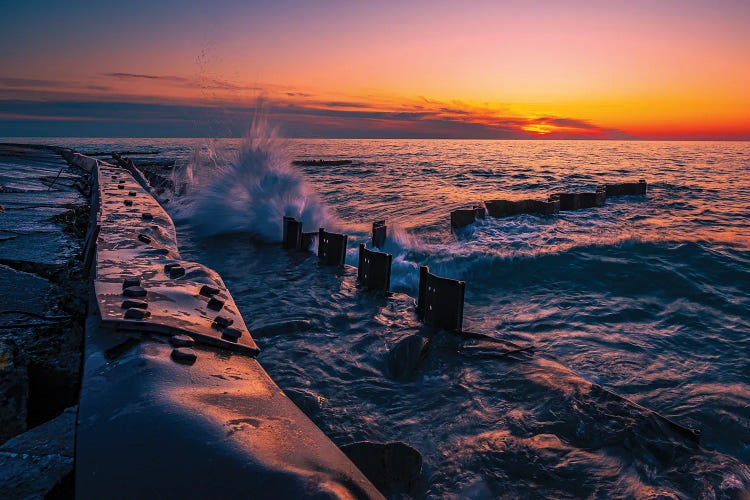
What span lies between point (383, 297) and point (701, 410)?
374 cm

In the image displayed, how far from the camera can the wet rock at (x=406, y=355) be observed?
14.1 feet

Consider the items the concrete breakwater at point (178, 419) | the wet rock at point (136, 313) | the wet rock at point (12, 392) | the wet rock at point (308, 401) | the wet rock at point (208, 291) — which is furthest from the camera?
the wet rock at point (308, 401)

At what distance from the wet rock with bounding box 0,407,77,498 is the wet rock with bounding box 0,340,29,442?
24 centimetres

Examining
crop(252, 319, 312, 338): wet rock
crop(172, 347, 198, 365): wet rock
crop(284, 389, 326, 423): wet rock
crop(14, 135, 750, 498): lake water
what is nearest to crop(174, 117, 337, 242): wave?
crop(14, 135, 750, 498): lake water

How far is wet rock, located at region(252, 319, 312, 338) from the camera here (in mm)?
4988

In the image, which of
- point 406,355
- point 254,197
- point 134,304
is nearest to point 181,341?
point 134,304

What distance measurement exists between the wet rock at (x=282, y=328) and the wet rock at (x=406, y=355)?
1.18 meters

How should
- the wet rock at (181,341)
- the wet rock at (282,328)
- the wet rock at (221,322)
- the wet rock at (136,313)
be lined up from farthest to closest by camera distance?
the wet rock at (282,328), the wet rock at (221,322), the wet rock at (136,313), the wet rock at (181,341)

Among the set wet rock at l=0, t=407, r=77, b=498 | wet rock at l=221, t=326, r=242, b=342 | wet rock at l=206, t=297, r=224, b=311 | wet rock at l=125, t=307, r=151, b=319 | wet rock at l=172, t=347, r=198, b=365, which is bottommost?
wet rock at l=0, t=407, r=77, b=498

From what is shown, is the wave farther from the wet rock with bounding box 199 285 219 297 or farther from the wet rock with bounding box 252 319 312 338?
the wet rock with bounding box 199 285 219 297

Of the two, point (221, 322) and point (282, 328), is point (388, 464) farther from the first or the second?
point (282, 328)

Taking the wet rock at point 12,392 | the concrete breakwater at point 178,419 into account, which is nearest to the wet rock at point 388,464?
the concrete breakwater at point 178,419

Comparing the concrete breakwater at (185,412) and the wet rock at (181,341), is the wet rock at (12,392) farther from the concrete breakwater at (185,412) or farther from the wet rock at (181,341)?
the wet rock at (181,341)

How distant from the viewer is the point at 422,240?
11.8m
